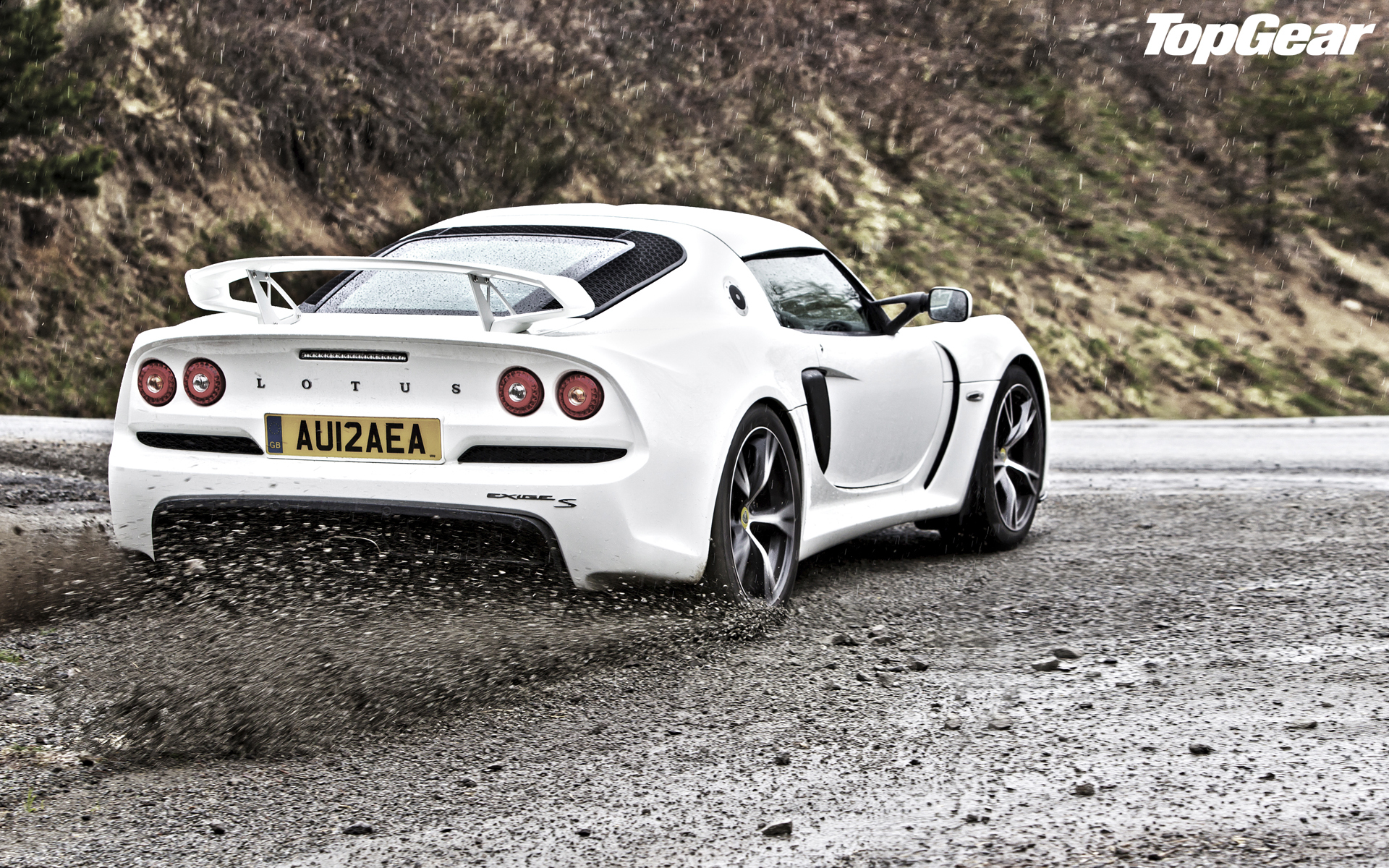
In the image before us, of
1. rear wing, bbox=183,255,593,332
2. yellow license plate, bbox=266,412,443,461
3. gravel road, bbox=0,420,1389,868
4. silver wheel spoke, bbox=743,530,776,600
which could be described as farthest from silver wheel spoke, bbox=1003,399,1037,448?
yellow license plate, bbox=266,412,443,461

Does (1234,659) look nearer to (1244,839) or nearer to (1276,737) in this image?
(1276,737)

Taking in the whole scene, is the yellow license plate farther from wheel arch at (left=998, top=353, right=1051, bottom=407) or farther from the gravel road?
wheel arch at (left=998, top=353, right=1051, bottom=407)

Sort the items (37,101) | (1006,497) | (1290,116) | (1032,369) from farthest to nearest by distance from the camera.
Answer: (1290,116), (37,101), (1032,369), (1006,497)

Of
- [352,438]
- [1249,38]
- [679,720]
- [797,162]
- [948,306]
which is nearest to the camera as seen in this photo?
[679,720]

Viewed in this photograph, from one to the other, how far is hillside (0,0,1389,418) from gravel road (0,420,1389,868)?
13881 mm

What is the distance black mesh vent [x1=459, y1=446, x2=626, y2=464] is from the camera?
4.04m

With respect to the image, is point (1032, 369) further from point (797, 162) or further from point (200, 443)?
point (797, 162)

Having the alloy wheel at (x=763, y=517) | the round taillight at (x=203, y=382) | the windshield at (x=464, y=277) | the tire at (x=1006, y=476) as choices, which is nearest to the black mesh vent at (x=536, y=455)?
the windshield at (x=464, y=277)

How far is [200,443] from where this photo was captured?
13.9 feet

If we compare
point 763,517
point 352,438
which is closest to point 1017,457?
point 763,517

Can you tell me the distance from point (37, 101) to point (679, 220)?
13720 mm

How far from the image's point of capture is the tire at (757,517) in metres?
4.38

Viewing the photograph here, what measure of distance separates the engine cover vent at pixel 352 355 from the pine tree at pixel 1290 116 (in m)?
25.2

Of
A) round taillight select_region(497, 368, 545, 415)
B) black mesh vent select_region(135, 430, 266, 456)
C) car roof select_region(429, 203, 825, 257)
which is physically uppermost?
car roof select_region(429, 203, 825, 257)
